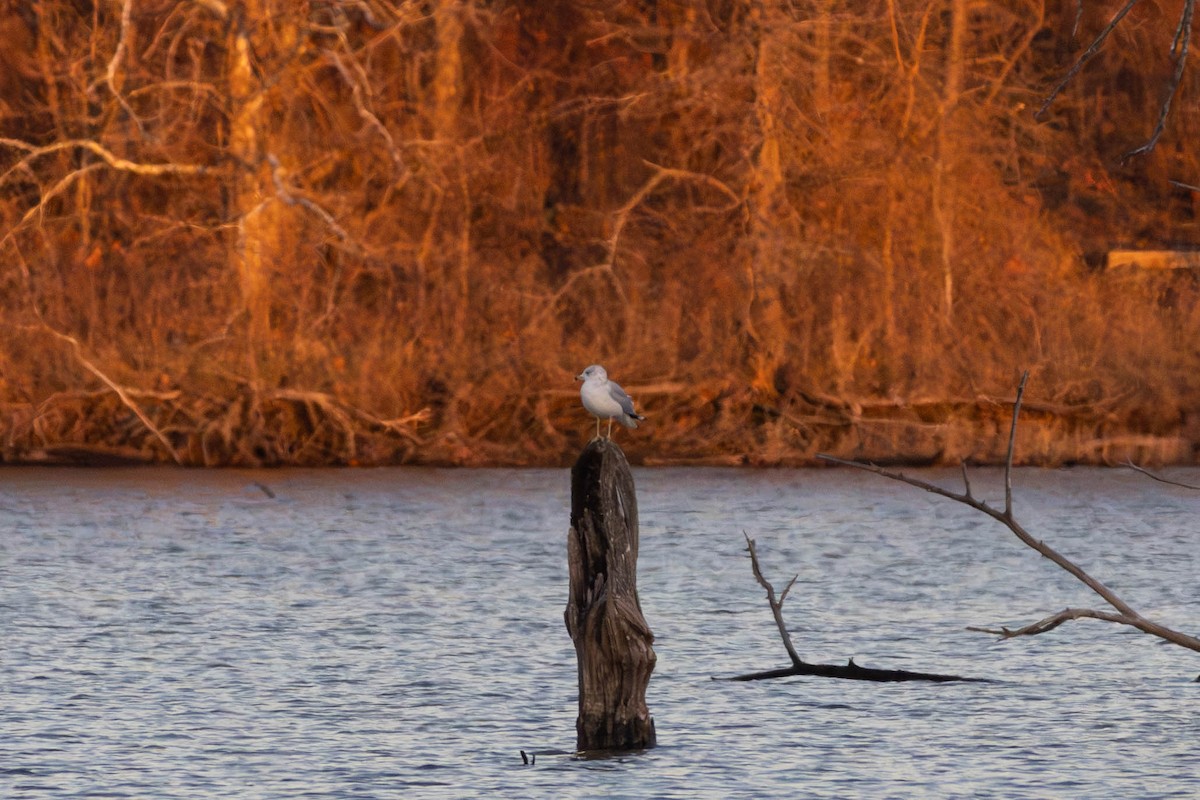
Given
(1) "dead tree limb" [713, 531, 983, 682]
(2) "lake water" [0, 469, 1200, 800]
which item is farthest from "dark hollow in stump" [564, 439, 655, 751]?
(1) "dead tree limb" [713, 531, 983, 682]

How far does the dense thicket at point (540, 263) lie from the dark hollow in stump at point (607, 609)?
1874cm

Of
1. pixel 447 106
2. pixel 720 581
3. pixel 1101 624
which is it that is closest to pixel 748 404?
pixel 447 106

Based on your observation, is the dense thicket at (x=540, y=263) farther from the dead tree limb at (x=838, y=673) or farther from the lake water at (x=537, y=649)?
the dead tree limb at (x=838, y=673)

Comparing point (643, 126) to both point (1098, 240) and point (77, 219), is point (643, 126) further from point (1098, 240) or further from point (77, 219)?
point (77, 219)

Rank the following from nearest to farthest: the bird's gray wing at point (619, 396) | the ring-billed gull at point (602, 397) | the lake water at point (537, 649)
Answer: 1. the lake water at point (537, 649)
2. the ring-billed gull at point (602, 397)
3. the bird's gray wing at point (619, 396)

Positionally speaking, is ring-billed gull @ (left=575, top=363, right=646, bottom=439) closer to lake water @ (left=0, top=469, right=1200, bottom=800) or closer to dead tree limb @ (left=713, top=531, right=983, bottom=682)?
lake water @ (left=0, top=469, right=1200, bottom=800)

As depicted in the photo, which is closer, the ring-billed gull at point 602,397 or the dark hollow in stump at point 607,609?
the dark hollow in stump at point 607,609

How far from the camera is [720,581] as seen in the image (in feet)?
64.7

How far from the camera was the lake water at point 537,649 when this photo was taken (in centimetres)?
1173

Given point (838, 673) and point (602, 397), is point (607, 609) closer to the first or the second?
point (838, 673)

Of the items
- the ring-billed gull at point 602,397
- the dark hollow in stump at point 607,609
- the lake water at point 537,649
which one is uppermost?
the ring-billed gull at point 602,397

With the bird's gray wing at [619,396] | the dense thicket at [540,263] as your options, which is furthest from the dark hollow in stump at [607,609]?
the dense thicket at [540,263]

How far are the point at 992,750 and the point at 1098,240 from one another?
2494 centimetres

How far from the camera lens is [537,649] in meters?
15.7
